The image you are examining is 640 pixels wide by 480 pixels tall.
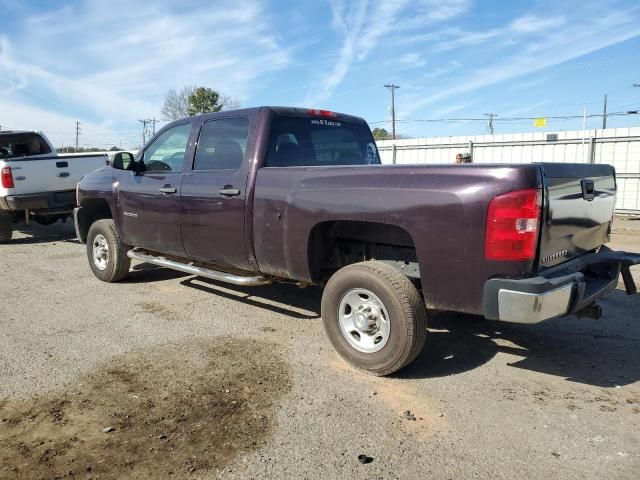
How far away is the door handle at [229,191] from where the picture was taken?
462cm

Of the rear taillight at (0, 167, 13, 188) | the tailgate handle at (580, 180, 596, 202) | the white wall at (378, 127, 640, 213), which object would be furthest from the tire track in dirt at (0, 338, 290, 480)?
the white wall at (378, 127, 640, 213)

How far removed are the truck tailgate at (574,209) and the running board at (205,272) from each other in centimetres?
236

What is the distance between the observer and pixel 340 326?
13.1 feet

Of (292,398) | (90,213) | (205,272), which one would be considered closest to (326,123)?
(205,272)

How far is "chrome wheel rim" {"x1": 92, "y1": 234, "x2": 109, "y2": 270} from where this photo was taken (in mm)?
6652

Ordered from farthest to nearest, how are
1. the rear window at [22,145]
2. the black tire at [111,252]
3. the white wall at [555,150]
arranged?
the white wall at [555,150], the rear window at [22,145], the black tire at [111,252]

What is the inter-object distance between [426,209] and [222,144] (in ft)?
7.88

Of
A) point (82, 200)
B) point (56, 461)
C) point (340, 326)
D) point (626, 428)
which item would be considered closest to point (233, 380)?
point (340, 326)

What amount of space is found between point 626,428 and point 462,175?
1.77 metres

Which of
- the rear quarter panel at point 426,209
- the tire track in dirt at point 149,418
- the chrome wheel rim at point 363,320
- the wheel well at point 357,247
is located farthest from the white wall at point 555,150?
the tire track in dirt at point 149,418

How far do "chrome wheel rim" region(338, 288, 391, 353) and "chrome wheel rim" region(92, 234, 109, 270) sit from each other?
387cm

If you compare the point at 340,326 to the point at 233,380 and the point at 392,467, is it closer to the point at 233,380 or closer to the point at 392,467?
the point at 233,380

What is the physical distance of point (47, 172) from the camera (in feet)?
31.4

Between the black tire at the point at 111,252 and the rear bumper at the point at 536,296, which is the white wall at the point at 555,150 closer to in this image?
the black tire at the point at 111,252
